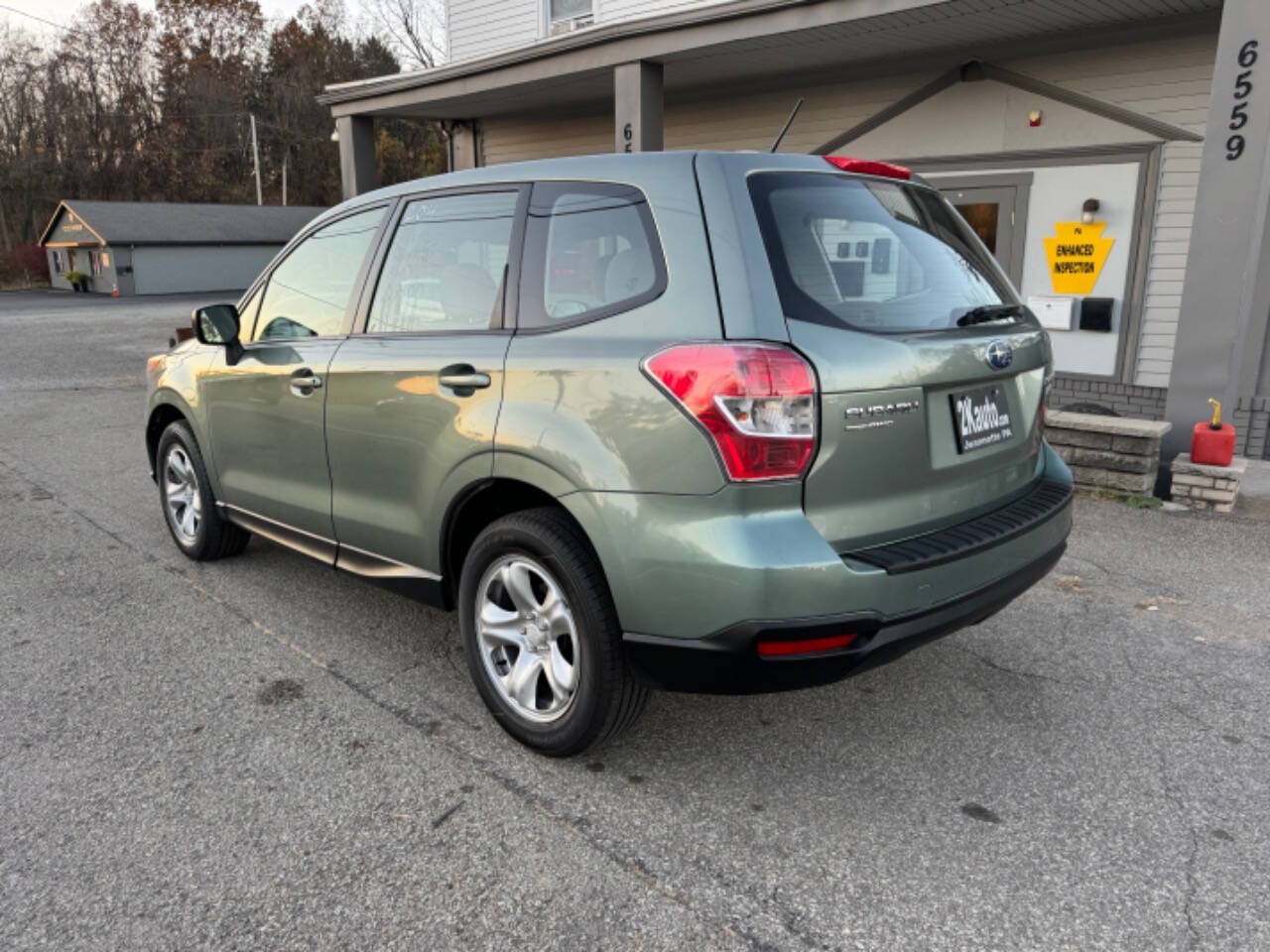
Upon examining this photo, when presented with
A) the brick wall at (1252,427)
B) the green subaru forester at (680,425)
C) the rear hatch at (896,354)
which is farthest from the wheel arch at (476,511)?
the brick wall at (1252,427)

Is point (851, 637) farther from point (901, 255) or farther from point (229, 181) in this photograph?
point (229, 181)

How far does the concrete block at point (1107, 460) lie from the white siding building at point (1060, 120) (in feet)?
1.88

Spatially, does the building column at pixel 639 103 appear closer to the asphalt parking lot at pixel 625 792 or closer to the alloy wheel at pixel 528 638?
the asphalt parking lot at pixel 625 792

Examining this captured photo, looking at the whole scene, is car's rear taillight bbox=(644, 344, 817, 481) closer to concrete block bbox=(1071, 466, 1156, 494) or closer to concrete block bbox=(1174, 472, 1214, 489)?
concrete block bbox=(1071, 466, 1156, 494)

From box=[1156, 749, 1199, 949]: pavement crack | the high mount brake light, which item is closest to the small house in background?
the high mount brake light

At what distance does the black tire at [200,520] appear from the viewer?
470cm

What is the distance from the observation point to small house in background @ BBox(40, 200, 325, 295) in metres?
40.6

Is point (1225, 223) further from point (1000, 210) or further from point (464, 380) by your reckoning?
point (464, 380)

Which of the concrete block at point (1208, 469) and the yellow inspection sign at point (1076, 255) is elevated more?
the yellow inspection sign at point (1076, 255)

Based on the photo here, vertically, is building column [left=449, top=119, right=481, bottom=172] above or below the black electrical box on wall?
above

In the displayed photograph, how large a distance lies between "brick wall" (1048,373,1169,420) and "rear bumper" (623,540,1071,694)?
6.39 metres

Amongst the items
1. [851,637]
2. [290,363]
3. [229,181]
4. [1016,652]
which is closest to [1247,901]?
[851,637]

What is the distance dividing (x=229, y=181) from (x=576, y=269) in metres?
69.1

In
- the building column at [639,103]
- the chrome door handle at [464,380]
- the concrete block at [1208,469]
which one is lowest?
the concrete block at [1208,469]
